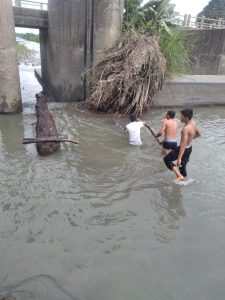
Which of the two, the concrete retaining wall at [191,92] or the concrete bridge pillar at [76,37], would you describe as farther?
the concrete retaining wall at [191,92]

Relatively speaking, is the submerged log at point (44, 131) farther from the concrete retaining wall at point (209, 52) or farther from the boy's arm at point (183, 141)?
the concrete retaining wall at point (209, 52)

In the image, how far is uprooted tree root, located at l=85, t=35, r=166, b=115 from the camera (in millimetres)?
10750

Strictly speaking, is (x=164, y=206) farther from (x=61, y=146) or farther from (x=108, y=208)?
(x=61, y=146)

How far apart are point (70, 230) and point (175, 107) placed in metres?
9.04

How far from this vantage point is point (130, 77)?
1070cm

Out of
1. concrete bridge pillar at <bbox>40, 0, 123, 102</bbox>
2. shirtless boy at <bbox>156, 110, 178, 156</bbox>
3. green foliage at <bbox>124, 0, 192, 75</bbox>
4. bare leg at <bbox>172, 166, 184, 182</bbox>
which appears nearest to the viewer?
bare leg at <bbox>172, 166, 184, 182</bbox>

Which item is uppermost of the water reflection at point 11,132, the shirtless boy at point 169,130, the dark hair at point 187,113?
the dark hair at point 187,113

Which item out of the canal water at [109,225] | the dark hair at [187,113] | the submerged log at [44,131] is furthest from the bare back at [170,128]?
the submerged log at [44,131]

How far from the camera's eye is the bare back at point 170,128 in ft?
21.5

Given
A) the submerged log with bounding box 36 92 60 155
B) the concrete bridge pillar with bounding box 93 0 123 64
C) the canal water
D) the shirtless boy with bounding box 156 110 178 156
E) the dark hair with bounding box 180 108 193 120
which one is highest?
the concrete bridge pillar with bounding box 93 0 123 64

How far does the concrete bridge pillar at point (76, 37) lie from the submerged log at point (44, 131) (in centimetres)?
277

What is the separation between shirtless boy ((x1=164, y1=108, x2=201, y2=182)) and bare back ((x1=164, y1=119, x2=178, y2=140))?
79cm

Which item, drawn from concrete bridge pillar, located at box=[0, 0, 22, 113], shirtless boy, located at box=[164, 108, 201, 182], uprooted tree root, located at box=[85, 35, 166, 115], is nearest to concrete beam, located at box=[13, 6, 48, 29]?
concrete bridge pillar, located at box=[0, 0, 22, 113]

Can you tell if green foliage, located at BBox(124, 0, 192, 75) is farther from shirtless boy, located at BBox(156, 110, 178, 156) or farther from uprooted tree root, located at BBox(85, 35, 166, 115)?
shirtless boy, located at BBox(156, 110, 178, 156)
